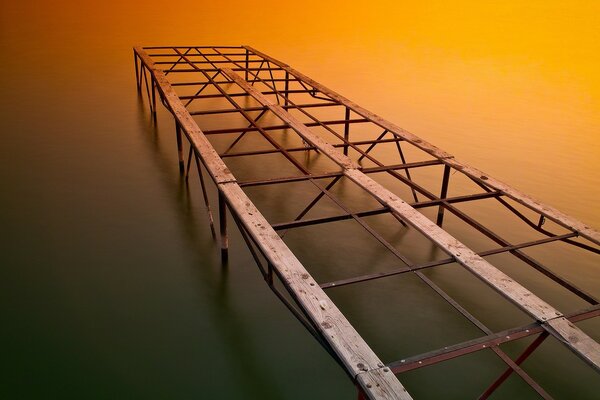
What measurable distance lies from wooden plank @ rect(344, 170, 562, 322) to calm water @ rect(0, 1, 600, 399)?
839mm

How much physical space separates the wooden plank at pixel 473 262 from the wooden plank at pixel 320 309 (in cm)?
106

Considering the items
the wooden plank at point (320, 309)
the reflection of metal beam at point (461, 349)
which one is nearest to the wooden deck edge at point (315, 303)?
the wooden plank at point (320, 309)

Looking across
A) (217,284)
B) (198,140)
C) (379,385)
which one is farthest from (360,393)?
(198,140)

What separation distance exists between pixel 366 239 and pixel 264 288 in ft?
4.63

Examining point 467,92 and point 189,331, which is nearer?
point 189,331

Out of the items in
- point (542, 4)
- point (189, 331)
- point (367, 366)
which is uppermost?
point (542, 4)

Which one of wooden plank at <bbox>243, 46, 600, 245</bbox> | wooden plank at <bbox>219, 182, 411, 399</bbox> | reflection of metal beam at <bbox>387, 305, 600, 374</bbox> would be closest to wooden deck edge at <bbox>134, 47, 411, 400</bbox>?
wooden plank at <bbox>219, 182, 411, 399</bbox>

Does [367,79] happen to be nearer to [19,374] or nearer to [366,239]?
[366,239]

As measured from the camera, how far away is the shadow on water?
3221 millimetres

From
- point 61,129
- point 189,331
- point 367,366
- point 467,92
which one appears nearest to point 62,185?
point 61,129

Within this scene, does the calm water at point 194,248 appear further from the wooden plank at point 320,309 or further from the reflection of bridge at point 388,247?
the wooden plank at point 320,309

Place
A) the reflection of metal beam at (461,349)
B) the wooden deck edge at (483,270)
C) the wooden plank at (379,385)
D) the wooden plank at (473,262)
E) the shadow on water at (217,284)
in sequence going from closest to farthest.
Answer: the wooden plank at (379,385) → the reflection of metal beam at (461,349) → the wooden deck edge at (483,270) → the wooden plank at (473,262) → the shadow on water at (217,284)

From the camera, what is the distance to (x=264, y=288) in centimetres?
412

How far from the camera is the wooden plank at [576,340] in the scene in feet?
7.89
